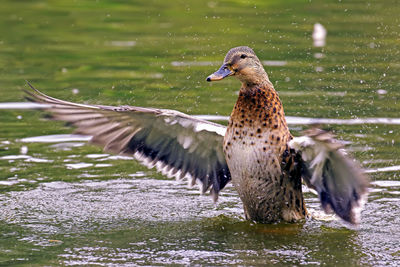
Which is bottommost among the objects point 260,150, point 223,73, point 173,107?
point 260,150

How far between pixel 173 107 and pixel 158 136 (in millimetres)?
2679

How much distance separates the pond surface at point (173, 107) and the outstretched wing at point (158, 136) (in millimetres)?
304

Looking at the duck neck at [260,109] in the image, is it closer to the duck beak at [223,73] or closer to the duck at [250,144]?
the duck at [250,144]

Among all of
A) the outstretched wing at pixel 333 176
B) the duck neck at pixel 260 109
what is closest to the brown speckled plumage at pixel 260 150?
the duck neck at pixel 260 109

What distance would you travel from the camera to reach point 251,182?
236 inches

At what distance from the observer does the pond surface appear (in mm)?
5750

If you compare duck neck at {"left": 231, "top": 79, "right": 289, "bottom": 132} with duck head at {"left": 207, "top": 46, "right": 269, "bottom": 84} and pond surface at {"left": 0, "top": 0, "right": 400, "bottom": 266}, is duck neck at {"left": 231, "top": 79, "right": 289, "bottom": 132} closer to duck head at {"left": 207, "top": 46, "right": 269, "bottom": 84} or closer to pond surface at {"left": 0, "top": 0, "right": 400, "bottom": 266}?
duck head at {"left": 207, "top": 46, "right": 269, "bottom": 84}

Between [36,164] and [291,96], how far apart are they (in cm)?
322

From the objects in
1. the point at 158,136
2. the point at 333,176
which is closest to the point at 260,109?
the point at 333,176

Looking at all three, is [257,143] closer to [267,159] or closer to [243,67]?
[267,159]

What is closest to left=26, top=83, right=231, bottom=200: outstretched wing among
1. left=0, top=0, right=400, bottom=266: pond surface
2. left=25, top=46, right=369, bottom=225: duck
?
left=25, top=46, right=369, bottom=225: duck

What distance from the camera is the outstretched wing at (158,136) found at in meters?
6.04

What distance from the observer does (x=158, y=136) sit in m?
6.43

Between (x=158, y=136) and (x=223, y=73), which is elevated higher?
(x=223, y=73)
